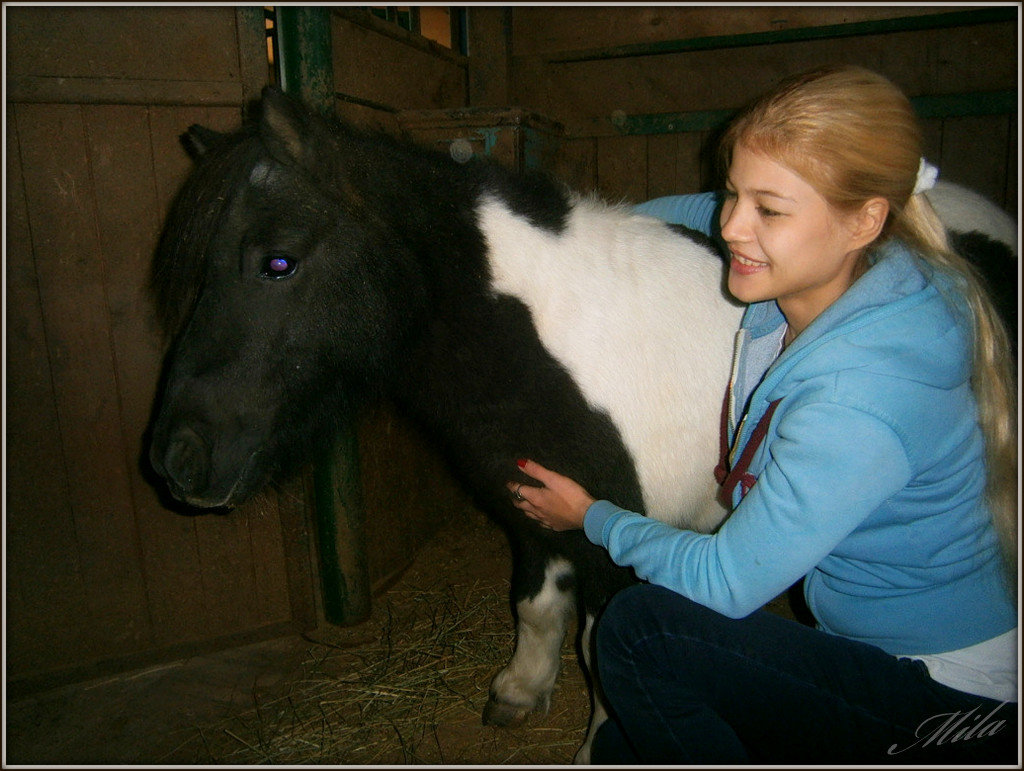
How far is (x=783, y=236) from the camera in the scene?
1.33 meters

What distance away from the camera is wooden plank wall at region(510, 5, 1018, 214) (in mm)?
3258

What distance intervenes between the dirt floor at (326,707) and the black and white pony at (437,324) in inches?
26.9

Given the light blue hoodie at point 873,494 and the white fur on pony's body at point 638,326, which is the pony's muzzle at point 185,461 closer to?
the white fur on pony's body at point 638,326

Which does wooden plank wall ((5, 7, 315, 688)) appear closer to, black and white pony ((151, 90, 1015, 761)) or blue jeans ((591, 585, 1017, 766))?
black and white pony ((151, 90, 1015, 761))

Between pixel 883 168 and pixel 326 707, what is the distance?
8.60 ft

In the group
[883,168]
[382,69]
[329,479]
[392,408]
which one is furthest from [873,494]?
[382,69]

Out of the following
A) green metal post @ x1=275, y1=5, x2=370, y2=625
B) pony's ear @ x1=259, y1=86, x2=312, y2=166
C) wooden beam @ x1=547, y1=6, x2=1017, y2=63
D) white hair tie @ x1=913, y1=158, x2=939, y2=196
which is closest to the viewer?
white hair tie @ x1=913, y1=158, x2=939, y2=196

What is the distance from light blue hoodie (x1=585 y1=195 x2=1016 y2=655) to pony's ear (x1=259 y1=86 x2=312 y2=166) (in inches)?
50.6

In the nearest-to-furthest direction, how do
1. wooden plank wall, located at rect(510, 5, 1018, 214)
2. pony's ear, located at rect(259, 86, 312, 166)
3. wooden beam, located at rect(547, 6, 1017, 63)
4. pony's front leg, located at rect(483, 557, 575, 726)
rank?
1. pony's ear, located at rect(259, 86, 312, 166)
2. pony's front leg, located at rect(483, 557, 575, 726)
3. wooden beam, located at rect(547, 6, 1017, 63)
4. wooden plank wall, located at rect(510, 5, 1018, 214)

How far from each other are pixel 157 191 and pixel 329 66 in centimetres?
83

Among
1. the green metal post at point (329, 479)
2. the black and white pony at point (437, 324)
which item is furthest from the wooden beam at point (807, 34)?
the black and white pony at point (437, 324)

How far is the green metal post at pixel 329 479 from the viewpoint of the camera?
7.93 ft

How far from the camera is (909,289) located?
1.30m
